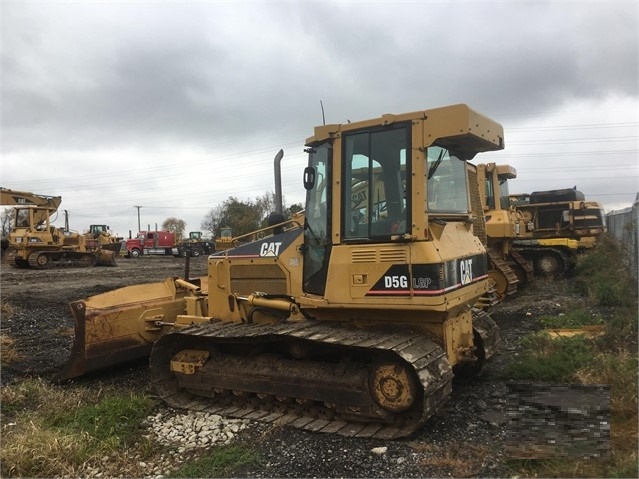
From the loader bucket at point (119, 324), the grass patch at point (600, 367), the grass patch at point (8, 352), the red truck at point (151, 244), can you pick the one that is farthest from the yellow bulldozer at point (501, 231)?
the red truck at point (151, 244)

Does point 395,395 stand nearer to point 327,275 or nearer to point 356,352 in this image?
point 356,352

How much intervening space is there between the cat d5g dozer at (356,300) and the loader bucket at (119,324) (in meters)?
0.04

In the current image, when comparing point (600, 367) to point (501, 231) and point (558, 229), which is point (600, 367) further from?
point (558, 229)

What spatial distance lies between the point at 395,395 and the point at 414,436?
0.37m

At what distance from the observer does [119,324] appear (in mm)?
6559

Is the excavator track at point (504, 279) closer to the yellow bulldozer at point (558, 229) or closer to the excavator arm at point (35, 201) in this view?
the yellow bulldozer at point (558, 229)

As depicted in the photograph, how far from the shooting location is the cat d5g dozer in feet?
15.2

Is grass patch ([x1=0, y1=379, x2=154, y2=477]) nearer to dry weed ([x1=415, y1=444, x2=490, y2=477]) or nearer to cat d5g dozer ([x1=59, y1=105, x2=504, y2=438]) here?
cat d5g dozer ([x1=59, y1=105, x2=504, y2=438])

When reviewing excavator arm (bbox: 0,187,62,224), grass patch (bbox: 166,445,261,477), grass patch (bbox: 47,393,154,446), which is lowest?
grass patch (bbox: 166,445,261,477)

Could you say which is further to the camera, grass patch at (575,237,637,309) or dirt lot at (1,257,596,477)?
grass patch at (575,237,637,309)

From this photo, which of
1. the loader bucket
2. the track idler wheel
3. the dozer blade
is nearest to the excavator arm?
the dozer blade

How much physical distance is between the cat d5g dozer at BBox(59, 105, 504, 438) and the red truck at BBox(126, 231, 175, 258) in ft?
127

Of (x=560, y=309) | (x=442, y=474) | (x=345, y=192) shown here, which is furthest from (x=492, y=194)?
(x=442, y=474)

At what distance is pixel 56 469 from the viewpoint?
409 cm
